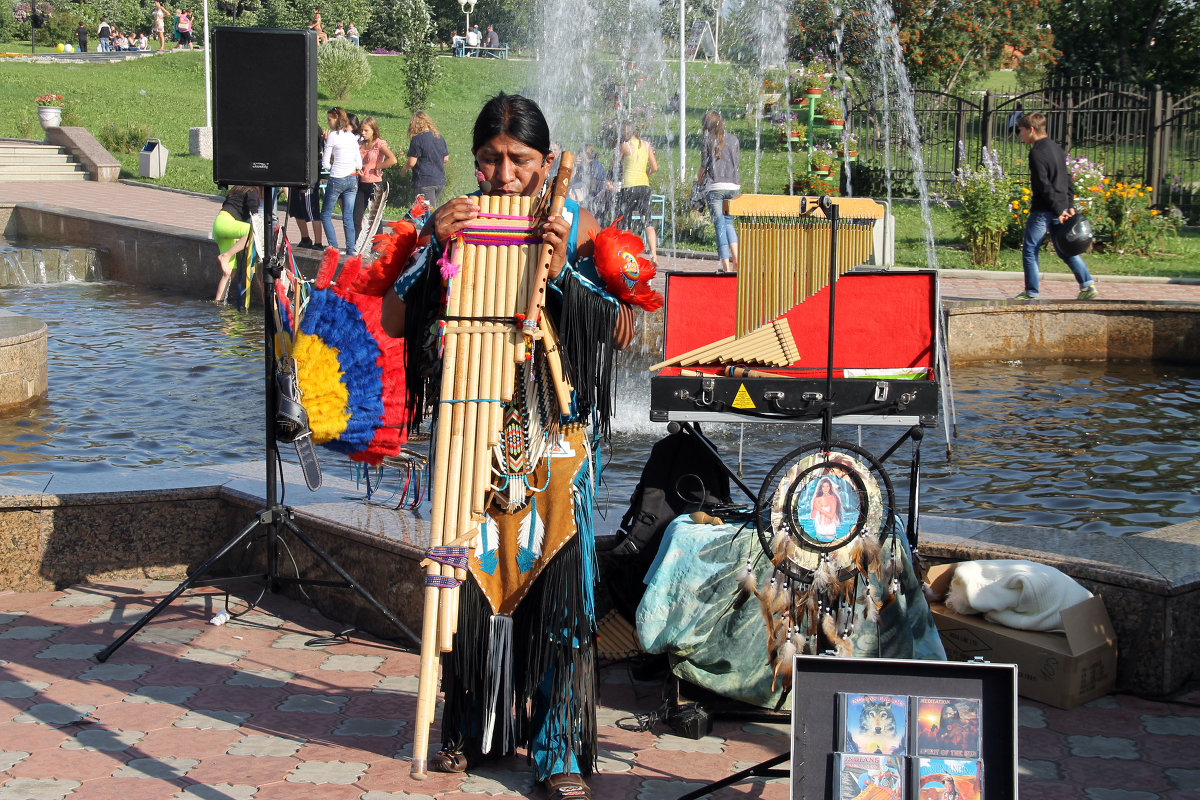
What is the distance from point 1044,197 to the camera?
33.9ft

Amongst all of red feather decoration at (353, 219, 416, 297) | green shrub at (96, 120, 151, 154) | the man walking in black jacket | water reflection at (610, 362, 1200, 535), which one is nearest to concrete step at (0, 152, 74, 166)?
green shrub at (96, 120, 151, 154)

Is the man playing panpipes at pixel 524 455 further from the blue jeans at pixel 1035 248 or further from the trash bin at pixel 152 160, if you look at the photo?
the trash bin at pixel 152 160

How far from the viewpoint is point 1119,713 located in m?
3.60

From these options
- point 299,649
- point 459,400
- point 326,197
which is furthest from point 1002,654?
point 326,197

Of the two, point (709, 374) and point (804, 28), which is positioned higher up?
point (804, 28)

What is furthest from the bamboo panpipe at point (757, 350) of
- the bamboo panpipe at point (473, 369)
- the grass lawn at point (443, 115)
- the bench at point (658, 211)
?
the bench at point (658, 211)

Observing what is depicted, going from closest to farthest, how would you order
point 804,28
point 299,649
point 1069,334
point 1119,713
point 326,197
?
point 1119,713
point 299,649
point 1069,334
point 326,197
point 804,28

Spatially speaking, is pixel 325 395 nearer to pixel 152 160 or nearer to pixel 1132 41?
pixel 152 160

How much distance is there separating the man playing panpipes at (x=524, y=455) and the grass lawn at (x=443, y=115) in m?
11.0

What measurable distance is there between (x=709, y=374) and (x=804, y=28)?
23.2 meters

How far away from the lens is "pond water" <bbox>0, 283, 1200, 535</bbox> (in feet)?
19.9

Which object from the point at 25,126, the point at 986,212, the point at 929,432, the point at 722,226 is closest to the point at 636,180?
the point at 722,226

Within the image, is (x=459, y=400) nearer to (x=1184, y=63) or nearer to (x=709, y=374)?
(x=709, y=374)

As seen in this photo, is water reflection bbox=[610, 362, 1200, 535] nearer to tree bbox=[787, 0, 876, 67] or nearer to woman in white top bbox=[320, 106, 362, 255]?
woman in white top bbox=[320, 106, 362, 255]
